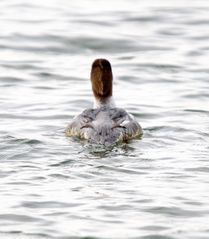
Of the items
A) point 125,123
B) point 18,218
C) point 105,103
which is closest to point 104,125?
point 125,123

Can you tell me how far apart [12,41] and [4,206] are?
1117 centimetres

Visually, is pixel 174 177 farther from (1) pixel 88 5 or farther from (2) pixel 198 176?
(1) pixel 88 5

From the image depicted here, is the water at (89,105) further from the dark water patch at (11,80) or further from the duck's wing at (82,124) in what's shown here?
the duck's wing at (82,124)

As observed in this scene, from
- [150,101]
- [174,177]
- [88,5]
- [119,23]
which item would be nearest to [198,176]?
[174,177]

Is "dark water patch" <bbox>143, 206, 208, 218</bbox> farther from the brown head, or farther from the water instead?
the brown head

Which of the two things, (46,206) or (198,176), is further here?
(198,176)

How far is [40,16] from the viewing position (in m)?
25.3

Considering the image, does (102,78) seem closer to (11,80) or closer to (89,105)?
(89,105)

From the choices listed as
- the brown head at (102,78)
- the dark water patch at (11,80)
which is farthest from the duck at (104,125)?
the dark water patch at (11,80)

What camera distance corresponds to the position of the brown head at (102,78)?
16125mm

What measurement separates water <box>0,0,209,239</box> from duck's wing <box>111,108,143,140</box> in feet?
0.70

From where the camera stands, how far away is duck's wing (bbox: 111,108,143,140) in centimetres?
1509

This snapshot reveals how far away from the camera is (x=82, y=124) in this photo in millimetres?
15266

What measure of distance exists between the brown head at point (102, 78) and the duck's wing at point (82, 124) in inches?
28.5
